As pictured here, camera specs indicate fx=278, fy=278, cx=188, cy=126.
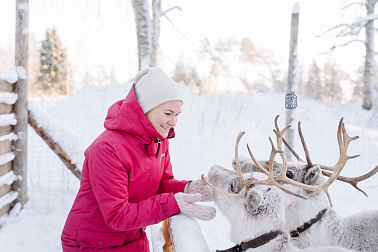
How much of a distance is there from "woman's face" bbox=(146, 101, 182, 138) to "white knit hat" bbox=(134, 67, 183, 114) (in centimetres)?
3

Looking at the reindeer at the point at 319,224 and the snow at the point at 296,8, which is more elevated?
the snow at the point at 296,8

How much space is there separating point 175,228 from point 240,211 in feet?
1.63

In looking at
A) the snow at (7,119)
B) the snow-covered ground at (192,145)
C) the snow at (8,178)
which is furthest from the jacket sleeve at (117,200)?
the snow at (8,178)

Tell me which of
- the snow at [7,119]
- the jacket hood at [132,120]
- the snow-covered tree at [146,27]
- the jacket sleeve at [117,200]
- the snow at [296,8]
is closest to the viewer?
the jacket sleeve at [117,200]

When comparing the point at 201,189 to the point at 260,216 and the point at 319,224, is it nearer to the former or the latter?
the point at 260,216

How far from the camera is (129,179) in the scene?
5.22 ft

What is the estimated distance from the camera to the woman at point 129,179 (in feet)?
4.68

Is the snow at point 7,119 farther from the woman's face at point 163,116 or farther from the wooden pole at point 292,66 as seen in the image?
the wooden pole at point 292,66

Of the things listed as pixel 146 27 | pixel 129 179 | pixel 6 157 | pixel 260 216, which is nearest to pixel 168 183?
pixel 129 179

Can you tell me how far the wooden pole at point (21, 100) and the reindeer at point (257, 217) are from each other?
289 cm

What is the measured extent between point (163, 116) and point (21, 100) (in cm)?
266

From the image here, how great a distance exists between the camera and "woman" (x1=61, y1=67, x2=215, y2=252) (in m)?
1.43

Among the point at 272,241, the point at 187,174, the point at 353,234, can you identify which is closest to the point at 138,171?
A: the point at 272,241

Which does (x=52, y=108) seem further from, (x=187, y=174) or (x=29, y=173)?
(x=187, y=174)
